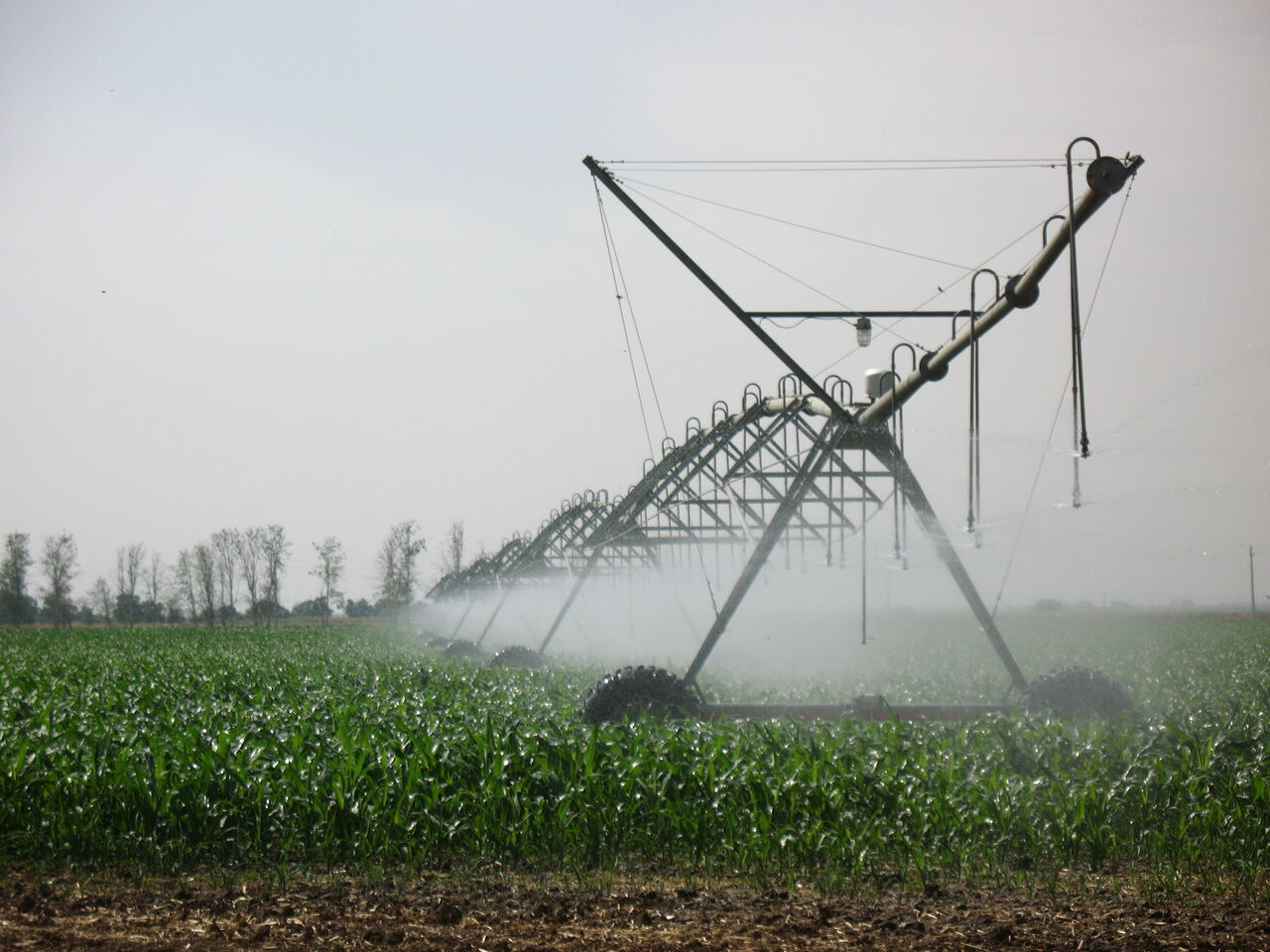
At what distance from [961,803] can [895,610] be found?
184 feet

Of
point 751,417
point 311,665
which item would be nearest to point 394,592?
point 311,665

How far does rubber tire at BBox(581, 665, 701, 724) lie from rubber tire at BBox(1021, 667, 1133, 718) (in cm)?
313

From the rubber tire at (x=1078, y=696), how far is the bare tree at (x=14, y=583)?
3304 inches

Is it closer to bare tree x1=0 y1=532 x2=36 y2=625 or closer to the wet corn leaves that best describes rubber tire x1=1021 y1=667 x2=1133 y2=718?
the wet corn leaves

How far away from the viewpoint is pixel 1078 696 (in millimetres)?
10328

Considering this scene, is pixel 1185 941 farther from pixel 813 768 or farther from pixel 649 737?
pixel 649 737

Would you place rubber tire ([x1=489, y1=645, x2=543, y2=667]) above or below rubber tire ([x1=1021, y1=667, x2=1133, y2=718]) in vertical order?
below

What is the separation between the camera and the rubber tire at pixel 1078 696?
33.8 ft

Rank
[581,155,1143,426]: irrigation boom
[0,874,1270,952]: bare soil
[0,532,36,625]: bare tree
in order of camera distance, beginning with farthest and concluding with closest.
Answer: [0,532,36,625]: bare tree < [581,155,1143,426]: irrigation boom < [0,874,1270,952]: bare soil

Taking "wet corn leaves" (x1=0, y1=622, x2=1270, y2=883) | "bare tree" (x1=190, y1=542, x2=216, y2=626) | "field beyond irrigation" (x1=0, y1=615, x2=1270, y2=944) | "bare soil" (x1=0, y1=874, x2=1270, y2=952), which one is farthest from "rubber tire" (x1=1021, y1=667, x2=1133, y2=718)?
"bare tree" (x1=190, y1=542, x2=216, y2=626)

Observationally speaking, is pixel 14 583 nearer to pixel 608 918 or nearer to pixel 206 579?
pixel 206 579

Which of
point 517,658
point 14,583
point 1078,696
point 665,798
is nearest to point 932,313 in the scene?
point 1078,696

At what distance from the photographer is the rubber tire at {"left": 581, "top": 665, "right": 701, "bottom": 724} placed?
10219mm

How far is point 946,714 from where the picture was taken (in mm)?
10305
